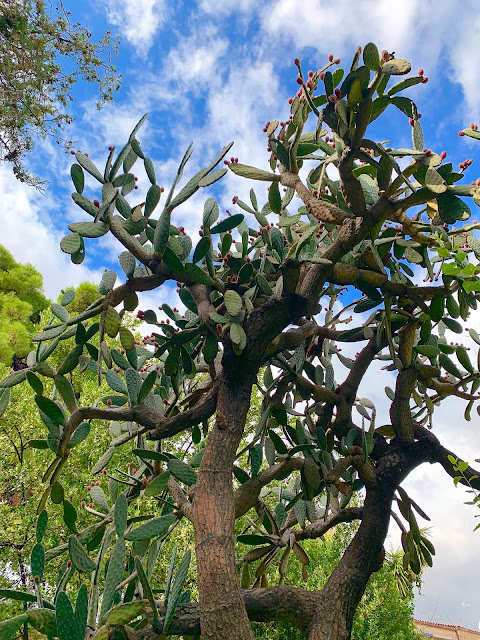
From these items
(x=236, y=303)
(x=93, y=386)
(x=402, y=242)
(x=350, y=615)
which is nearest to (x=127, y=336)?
(x=236, y=303)

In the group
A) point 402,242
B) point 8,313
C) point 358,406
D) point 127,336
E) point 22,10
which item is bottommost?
point 127,336

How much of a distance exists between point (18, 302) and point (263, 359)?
43.8ft

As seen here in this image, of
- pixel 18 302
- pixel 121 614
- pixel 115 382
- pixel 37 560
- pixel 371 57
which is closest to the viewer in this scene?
pixel 371 57

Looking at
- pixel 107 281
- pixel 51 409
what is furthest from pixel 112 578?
pixel 107 281

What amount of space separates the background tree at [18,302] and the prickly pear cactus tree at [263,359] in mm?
10309

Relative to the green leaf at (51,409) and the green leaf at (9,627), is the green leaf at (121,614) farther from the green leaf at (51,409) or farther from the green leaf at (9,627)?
the green leaf at (51,409)

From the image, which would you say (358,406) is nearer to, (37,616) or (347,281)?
(347,281)

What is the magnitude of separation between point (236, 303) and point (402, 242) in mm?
672

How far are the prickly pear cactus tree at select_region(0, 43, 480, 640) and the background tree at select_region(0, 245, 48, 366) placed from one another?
33.8 ft

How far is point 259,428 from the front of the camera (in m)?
2.33

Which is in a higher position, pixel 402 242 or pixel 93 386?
pixel 93 386

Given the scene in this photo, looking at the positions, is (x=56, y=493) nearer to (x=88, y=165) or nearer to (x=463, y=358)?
(x=88, y=165)

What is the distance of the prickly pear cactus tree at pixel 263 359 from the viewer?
61.7 inches

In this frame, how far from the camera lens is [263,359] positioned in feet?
6.28
